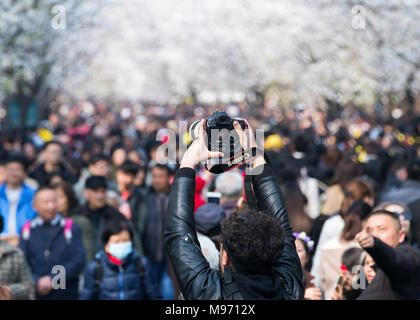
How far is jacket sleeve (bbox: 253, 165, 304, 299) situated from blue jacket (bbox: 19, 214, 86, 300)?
9.49ft

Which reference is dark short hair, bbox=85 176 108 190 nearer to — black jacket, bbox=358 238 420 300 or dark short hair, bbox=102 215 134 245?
dark short hair, bbox=102 215 134 245

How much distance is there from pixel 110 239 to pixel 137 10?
3999 centimetres

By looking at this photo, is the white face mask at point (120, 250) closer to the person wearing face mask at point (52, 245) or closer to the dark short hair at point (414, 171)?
the person wearing face mask at point (52, 245)

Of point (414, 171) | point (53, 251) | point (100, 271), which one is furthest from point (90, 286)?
point (414, 171)

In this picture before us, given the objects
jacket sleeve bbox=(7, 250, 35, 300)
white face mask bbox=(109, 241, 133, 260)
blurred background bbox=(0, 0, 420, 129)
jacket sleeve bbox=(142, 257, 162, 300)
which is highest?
blurred background bbox=(0, 0, 420, 129)

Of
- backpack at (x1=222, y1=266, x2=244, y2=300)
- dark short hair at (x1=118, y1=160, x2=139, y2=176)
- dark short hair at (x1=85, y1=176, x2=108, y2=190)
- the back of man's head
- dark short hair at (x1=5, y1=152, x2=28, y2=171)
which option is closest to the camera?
backpack at (x1=222, y1=266, x2=244, y2=300)

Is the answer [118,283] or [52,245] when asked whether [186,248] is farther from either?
[52,245]

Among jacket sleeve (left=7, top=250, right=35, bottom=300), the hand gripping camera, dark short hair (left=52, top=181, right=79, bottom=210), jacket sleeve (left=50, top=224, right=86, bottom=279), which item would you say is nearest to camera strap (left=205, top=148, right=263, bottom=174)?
the hand gripping camera

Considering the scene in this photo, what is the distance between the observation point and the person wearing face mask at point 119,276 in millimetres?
4789

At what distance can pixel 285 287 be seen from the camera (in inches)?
106

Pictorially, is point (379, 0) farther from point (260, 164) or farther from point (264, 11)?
point (260, 164)

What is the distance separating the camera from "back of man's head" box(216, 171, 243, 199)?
204 inches

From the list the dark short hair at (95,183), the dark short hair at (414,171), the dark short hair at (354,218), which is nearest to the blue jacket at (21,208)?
the dark short hair at (95,183)

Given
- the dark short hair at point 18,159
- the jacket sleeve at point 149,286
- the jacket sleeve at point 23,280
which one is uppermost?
the dark short hair at point 18,159
